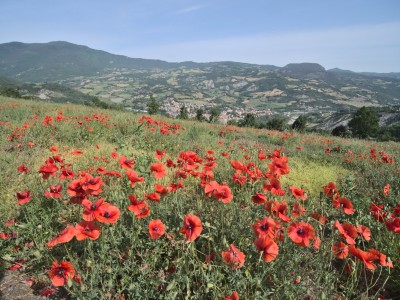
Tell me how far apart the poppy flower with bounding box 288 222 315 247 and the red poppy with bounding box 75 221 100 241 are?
134cm

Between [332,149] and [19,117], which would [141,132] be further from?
[332,149]

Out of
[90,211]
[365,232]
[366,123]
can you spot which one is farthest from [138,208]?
[366,123]

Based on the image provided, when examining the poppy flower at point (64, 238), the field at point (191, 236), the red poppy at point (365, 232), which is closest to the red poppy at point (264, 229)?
the field at point (191, 236)

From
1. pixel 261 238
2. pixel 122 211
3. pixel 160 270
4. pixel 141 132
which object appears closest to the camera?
pixel 261 238

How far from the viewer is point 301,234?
1985 millimetres

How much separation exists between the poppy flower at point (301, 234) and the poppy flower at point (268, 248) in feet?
0.46

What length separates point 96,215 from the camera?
1982 millimetres

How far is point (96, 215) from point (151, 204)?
1371mm

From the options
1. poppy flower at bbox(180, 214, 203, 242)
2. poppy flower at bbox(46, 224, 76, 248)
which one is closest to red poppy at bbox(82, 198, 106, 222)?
poppy flower at bbox(46, 224, 76, 248)

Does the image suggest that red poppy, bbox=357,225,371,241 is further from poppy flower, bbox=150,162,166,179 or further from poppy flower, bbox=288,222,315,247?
poppy flower, bbox=150,162,166,179

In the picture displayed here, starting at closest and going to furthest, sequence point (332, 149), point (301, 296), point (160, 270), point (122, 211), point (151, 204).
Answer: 1. point (301, 296)
2. point (160, 270)
3. point (122, 211)
4. point (151, 204)
5. point (332, 149)

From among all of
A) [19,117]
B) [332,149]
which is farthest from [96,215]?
[332,149]

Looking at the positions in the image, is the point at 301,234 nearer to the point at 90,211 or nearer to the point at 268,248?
the point at 268,248

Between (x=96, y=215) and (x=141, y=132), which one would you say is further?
(x=141, y=132)
